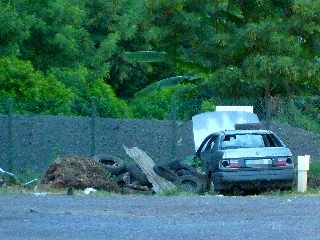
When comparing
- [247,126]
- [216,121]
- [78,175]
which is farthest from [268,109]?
[78,175]

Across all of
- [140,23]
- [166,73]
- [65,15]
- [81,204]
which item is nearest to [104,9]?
[166,73]

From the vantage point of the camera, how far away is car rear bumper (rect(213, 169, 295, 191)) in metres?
21.6

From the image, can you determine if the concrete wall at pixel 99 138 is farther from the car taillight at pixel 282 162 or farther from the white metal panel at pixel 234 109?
the car taillight at pixel 282 162

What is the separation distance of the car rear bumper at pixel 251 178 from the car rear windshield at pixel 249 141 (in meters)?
0.68

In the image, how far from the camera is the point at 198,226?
566 inches

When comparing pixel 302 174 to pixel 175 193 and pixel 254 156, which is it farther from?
pixel 175 193

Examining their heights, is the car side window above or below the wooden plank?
above

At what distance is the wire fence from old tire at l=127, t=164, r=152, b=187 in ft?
12.5

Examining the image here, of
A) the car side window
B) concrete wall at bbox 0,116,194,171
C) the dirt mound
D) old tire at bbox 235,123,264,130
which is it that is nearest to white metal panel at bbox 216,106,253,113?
old tire at bbox 235,123,264,130

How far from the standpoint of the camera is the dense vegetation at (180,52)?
25.8 meters

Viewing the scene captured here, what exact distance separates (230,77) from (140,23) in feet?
9.35

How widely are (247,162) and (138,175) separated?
2788 millimetres

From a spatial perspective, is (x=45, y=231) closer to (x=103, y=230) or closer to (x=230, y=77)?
(x=103, y=230)

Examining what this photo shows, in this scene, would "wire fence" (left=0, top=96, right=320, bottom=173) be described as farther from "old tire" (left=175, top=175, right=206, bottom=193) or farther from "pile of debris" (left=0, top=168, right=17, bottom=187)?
"old tire" (left=175, top=175, right=206, bottom=193)
